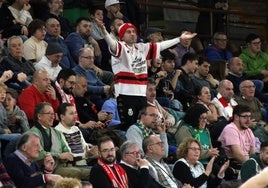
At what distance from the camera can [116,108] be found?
43.8 feet

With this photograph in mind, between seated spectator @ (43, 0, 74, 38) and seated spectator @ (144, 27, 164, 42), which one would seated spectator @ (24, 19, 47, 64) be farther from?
seated spectator @ (144, 27, 164, 42)

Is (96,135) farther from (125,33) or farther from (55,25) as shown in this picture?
(55,25)

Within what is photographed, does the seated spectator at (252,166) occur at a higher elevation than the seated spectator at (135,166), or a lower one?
lower

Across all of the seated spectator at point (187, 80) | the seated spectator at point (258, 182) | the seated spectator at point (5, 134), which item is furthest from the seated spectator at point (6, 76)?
the seated spectator at point (258, 182)

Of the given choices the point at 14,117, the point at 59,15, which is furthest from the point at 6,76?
the point at 59,15

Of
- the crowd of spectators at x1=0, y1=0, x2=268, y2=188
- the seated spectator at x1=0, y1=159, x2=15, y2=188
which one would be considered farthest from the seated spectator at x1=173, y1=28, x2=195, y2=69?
the seated spectator at x1=0, y1=159, x2=15, y2=188

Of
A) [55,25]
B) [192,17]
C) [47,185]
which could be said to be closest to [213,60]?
[192,17]

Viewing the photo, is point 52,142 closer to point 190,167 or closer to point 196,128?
point 190,167

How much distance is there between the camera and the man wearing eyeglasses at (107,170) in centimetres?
1091

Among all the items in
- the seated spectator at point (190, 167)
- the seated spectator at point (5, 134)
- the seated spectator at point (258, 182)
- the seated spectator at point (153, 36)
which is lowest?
the seated spectator at point (190, 167)

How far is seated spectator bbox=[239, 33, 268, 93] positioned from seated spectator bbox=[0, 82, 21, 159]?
6725 millimetres

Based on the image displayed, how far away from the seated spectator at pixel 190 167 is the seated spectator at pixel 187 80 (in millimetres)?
2775

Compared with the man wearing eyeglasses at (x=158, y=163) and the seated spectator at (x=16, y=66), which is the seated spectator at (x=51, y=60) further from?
the man wearing eyeglasses at (x=158, y=163)

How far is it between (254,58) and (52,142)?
6878 millimetres
